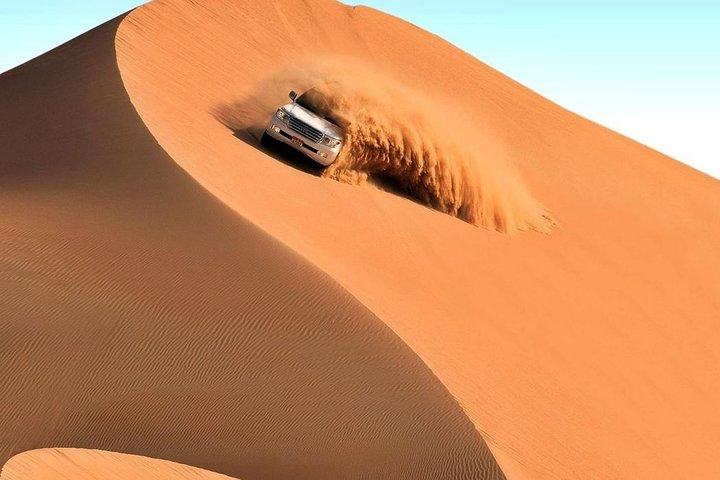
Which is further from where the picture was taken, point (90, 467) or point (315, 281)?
point (315, 281)

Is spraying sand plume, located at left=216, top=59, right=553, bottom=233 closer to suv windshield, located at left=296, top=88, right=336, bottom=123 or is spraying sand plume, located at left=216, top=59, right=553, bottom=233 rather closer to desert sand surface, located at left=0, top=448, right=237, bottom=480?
suv windshield, located at left=296, top=88, right=336, bottom=123

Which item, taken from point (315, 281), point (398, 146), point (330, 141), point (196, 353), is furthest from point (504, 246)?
point (196, 353)

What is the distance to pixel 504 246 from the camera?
19719mm

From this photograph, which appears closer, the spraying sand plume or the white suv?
the white suv

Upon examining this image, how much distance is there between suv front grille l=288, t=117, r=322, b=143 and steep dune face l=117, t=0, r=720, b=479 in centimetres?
69

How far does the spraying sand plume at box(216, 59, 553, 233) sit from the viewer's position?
19.6m

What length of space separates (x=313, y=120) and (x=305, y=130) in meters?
0.38

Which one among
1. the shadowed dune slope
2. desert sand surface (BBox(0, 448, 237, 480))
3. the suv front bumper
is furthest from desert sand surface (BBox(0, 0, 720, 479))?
the suv front bumper

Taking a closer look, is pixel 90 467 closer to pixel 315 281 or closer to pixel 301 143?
pixel 315 281

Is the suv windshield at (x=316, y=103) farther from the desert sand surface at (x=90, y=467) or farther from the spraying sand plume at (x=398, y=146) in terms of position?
the desert sand surface at (x=90, y=467)

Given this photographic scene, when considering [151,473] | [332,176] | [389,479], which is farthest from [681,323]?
[151,473]

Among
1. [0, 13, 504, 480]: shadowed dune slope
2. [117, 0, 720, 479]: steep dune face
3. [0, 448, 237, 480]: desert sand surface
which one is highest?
[117, 0, 720, 479]: steep dune face

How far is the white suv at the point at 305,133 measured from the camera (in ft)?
60.0

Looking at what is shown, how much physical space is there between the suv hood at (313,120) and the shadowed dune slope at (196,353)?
3.28m
